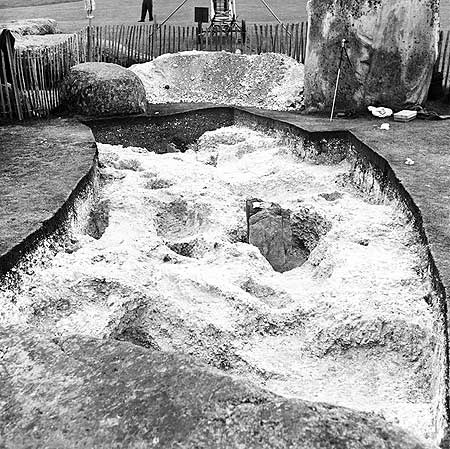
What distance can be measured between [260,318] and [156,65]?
7585mm

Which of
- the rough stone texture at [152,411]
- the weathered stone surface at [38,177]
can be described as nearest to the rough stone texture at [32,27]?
the weathered stone surface at [38,177]

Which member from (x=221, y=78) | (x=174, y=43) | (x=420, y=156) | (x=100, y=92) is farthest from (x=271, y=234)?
(x=174, y=43)

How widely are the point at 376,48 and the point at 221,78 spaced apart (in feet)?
11.1

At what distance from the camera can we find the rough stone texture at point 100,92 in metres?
7.82

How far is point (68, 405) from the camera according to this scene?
6.67 ft

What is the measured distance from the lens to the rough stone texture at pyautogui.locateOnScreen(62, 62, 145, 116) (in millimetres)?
7824

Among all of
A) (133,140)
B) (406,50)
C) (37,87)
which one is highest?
(406,50)

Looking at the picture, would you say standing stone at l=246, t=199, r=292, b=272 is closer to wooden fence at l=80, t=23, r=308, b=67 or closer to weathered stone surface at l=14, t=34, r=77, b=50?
wooden fence at l=80, t=23, r=308, b=67

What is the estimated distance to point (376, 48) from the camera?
7734 millimetres

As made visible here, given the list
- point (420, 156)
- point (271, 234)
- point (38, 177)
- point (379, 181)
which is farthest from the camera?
point (420, 156)

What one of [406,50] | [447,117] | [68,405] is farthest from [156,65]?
[68,405]

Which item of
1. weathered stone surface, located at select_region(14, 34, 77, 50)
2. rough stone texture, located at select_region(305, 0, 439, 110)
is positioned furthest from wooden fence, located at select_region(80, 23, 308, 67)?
rough stone texture, located at select_region(305, 0, 439, 110)

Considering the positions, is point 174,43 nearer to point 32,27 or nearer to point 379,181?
point 32,27

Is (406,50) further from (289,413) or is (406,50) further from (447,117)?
(289,413)
